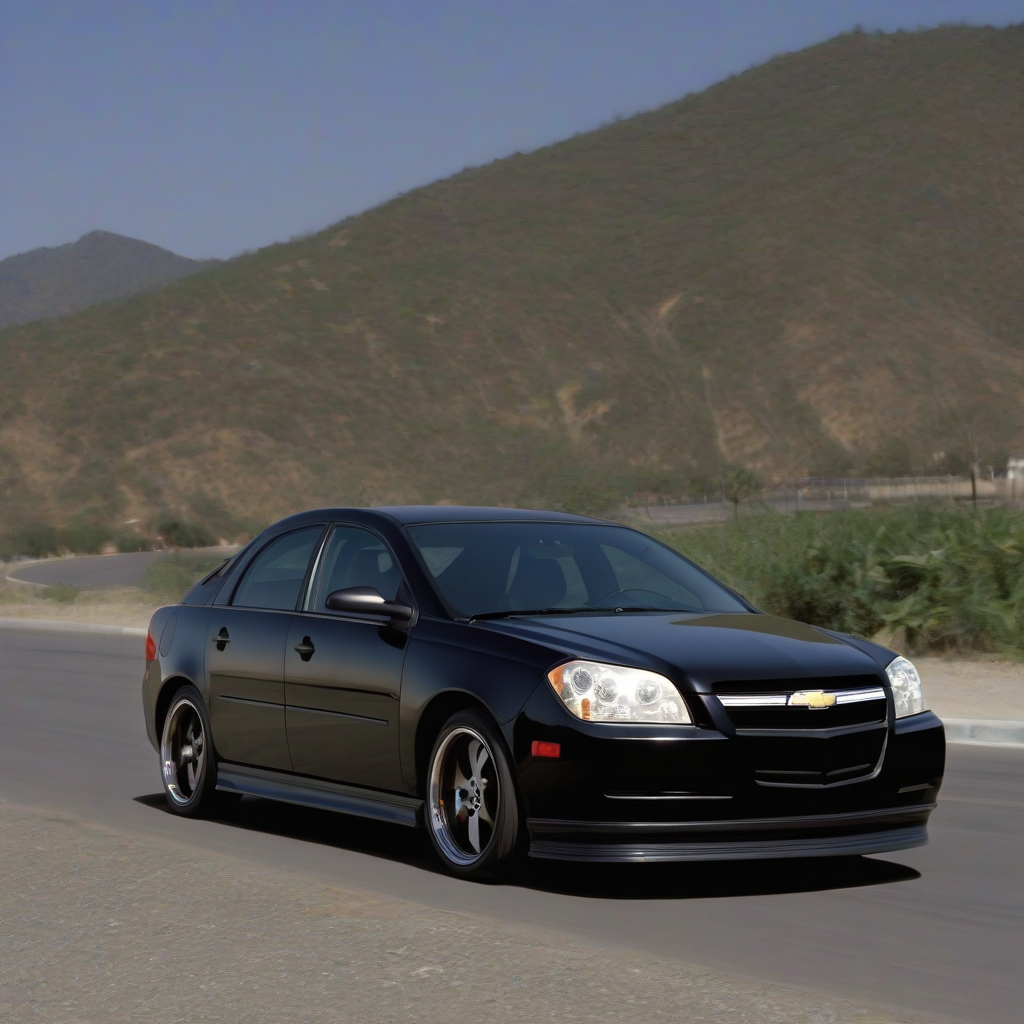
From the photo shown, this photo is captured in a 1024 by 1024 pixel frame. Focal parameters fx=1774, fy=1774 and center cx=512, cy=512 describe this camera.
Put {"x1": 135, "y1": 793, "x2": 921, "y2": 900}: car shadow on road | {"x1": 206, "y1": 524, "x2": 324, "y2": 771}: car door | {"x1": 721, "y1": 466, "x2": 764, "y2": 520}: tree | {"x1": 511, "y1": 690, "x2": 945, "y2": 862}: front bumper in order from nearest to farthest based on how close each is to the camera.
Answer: {"x1": 511, "y1": 690, "x2": 945, "y2": 862}: front bumper → {"x1": 135, "y1": 793, "x2": 921, "y2": 900}: car shadow on road → {"x1": 206, "y1": 524, "x2": 324, "y2": 771}: car door → {"x1": 721, "y1": 466, "x2": 764, "y2": 520}: tree

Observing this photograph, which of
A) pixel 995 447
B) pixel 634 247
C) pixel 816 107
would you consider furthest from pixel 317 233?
pixel 995 447

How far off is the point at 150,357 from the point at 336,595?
257 ft

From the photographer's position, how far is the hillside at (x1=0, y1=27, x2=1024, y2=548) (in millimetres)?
75250

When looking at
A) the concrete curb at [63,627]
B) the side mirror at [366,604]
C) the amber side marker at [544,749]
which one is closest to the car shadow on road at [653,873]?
the amber side marker at [544,749]

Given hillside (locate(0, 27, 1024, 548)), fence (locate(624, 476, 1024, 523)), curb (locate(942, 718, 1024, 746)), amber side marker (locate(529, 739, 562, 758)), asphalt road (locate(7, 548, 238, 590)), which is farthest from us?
hillside (locate(0, 27, 1024, 548))

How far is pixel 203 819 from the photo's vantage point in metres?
9.06

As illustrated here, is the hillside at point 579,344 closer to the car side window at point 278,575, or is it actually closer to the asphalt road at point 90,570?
the asphalt road at point 90,570

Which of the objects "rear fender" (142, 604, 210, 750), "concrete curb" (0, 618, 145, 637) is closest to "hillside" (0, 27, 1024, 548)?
"concrete curb" (0, 618, 145, 637)

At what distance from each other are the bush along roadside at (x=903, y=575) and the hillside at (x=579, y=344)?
1713 inches

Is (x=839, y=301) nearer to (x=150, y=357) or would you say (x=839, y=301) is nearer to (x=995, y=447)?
(x=995, y=447)

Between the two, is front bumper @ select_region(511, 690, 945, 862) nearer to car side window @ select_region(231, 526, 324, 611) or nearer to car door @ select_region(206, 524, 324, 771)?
car door @ select_region(206, 524, 324, 771)

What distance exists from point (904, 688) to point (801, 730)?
0.76 metres

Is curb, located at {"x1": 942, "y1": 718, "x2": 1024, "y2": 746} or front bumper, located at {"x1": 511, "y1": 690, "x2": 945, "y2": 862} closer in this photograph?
front bumper, located at {"x1": 511, "y1": 690, "x2": 945, "y2": 862}

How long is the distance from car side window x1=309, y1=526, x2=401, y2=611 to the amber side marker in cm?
153
